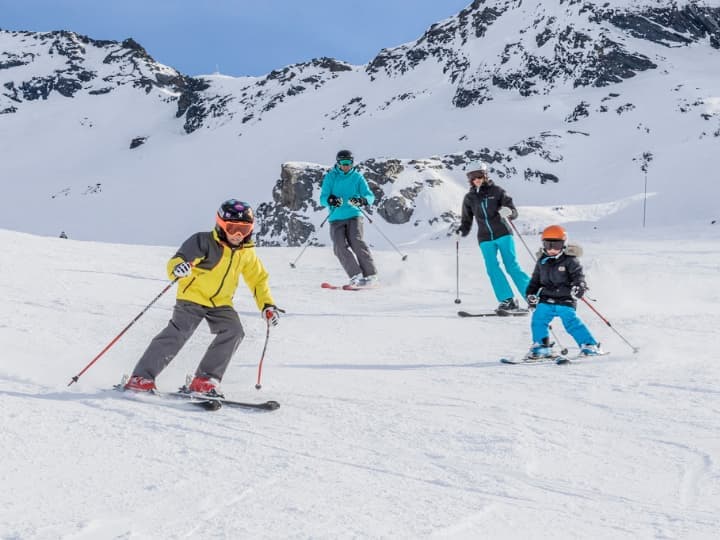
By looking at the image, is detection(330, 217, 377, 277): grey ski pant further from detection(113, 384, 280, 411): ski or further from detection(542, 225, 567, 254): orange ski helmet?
detection(113, 384, 280, 411): ski

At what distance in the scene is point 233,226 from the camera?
14.5ft

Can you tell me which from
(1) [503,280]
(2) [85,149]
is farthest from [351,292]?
(2) [85,149]

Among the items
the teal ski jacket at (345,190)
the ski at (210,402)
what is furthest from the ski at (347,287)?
the ski at (210,402)

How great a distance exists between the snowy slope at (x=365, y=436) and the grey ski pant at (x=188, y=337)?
0.26m

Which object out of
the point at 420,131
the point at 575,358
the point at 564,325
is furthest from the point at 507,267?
the point at 420,131

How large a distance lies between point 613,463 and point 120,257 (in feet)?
33.6

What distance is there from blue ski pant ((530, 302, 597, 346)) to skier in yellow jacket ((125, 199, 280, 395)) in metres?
2.45

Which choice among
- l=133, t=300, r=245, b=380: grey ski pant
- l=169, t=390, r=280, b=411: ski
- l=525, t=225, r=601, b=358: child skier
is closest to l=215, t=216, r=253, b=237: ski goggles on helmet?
l=133, t=300, r=245, b=380: grey ski pant

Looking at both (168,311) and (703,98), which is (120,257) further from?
(703,98)

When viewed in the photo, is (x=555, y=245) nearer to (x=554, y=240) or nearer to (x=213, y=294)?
(x=554, y=240)

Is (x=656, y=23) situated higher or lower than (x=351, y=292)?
higher

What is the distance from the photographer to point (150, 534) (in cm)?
239

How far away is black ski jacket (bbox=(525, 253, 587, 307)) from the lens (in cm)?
579

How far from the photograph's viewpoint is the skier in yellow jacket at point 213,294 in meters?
4.33
